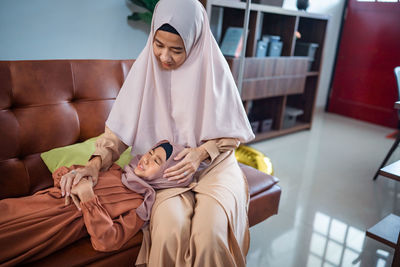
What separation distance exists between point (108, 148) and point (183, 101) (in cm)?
35

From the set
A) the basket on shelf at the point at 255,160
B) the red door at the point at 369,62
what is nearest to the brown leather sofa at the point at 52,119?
the basket on shelf at the point at 255,160

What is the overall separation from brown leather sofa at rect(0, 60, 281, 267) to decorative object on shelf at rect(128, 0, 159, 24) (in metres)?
0.85

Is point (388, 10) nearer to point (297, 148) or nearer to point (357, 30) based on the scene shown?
point (357, 30)

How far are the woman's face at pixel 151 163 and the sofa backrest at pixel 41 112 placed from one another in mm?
482

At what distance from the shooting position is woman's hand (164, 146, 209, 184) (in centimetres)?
121

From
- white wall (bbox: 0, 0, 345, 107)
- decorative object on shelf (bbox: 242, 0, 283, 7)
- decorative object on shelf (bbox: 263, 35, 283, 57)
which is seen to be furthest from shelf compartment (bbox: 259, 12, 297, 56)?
white wall (bbox: 0, 0, 345, 107)

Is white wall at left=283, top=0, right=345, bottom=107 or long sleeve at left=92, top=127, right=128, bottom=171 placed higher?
white wall at left=283, top=0, right=345, bottom=107

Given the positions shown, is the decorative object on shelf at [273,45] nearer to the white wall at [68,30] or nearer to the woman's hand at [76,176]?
the white wall at [68,30]

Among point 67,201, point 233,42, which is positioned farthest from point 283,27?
point 67,201

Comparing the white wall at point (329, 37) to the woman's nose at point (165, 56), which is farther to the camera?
the white wall at point (329, 37)

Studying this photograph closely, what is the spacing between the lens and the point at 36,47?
2205mm

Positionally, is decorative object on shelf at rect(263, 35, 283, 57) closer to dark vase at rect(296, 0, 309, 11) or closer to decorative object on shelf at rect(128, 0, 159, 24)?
dark vase at rect(296, 0, 309, 11)

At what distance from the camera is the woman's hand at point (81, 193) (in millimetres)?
Answer: 1102

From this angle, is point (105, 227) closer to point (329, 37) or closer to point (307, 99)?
point (307, 99)
